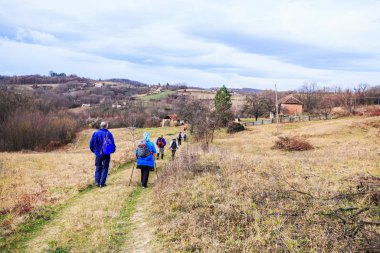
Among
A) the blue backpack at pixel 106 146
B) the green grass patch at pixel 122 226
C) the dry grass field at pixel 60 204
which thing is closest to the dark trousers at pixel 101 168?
the blue backpack at pixel 106 146

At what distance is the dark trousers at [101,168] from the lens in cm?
1041

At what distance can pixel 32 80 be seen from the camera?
178m

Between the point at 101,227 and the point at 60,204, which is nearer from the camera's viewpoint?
the point at 101,227

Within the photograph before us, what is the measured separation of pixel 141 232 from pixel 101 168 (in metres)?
4.98

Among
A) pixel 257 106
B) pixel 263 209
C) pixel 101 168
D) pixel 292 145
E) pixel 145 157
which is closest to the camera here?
pixel 263 209

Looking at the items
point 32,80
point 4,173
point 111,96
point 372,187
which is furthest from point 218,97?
point 32,80

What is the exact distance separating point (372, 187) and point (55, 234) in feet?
27.1

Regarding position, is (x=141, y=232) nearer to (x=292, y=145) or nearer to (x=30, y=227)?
(x=30, y=227)

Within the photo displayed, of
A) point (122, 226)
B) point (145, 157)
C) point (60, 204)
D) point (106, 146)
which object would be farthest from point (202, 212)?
point (106, 146)

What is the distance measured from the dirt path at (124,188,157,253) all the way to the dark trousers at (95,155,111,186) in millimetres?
2554

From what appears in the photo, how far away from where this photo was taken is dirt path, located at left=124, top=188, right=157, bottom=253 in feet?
19.0

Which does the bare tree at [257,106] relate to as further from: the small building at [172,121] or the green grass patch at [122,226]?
the green grass patch at [122,226]

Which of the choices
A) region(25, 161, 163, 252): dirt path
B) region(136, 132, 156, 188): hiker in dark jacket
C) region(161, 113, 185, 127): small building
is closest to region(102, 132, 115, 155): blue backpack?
region(136, 132, 156, 188): hiker in dark jacket

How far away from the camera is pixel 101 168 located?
1085cm
